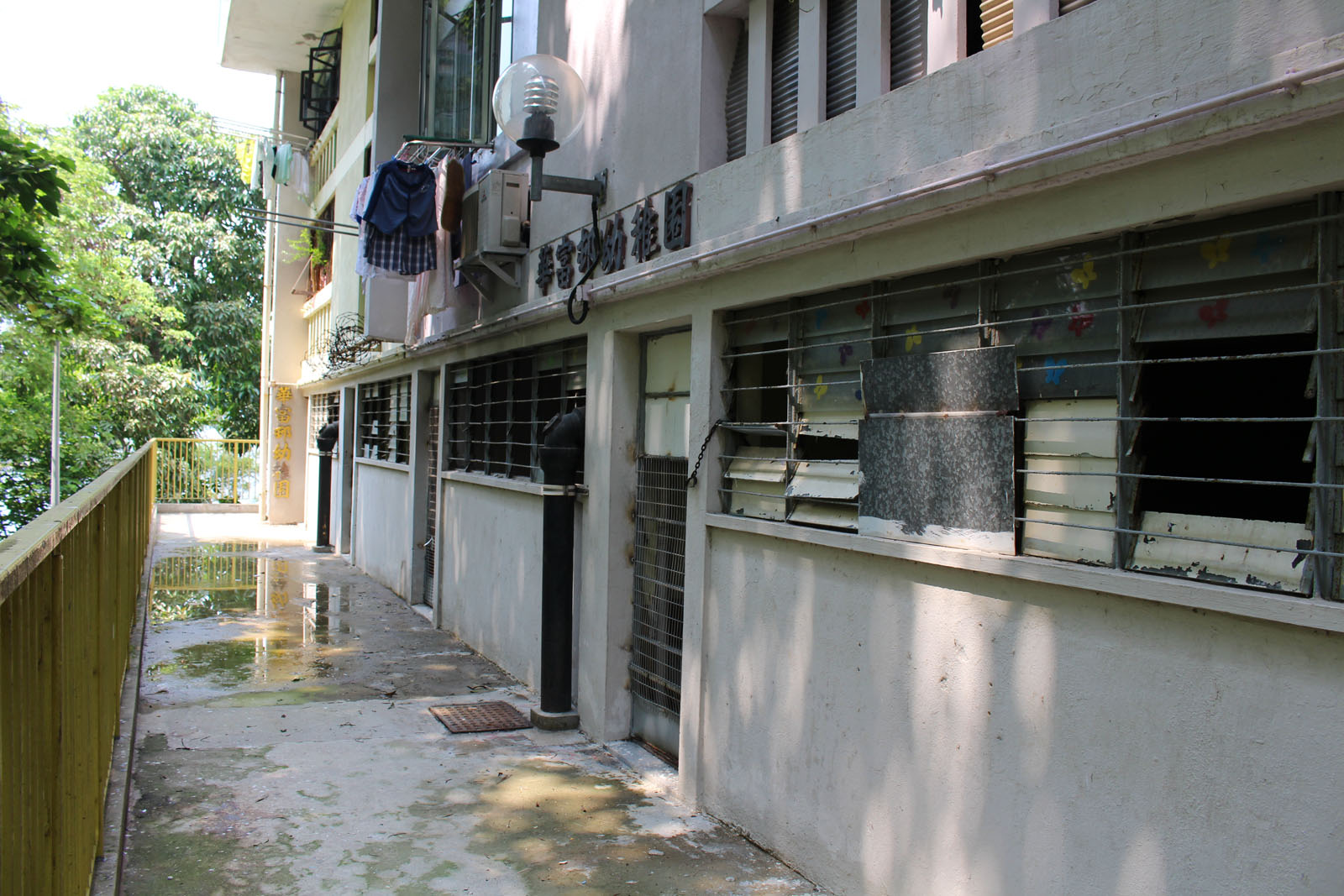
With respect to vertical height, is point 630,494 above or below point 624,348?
below

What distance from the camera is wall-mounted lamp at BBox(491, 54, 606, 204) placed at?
6324mm

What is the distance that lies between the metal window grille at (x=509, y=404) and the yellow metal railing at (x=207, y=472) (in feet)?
50.2

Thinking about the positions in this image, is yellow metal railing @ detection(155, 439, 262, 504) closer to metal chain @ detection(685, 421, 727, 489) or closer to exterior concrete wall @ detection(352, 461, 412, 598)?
exterior concrete wall @ detection(352, 461, 412, 598)

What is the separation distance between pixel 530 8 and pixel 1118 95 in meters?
6.17

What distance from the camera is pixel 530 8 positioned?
8328 millimetres

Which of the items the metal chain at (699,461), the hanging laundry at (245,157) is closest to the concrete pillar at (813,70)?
the metal chain at (699,461)

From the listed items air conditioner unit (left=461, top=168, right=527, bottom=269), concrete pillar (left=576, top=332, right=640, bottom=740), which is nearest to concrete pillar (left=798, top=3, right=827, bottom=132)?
concrete pillar (left=576, top=332, right=640, bottom=740)

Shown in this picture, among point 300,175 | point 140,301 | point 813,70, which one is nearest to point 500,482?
point 813,70

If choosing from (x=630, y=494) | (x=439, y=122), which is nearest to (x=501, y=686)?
(x=630, y=494)

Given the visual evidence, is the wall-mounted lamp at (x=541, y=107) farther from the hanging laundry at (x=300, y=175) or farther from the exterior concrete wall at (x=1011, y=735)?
the hanging laundry at (x=300, y=175)

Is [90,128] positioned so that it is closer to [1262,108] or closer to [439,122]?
[439,122]

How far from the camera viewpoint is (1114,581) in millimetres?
A: 3229

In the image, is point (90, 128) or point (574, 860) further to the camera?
point (90, 128)

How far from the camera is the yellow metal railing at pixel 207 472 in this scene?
2412 centimetres
